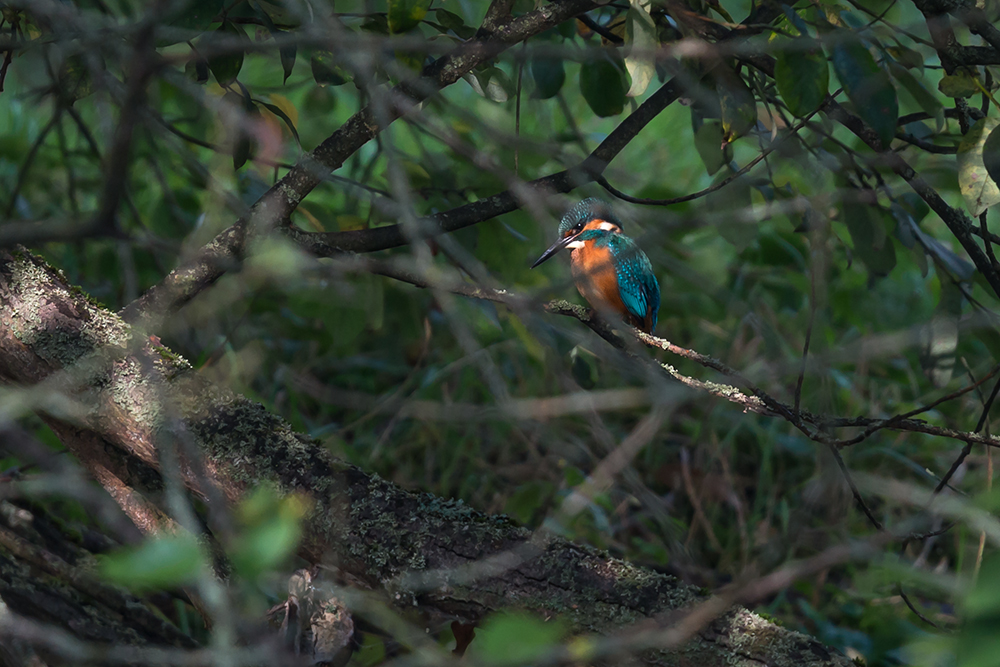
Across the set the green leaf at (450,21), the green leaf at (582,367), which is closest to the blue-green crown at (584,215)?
the green leaf at (582,367)

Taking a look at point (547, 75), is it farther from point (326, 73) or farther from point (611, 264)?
point (611, 264)

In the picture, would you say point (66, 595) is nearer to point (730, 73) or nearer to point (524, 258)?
point (524, 258)

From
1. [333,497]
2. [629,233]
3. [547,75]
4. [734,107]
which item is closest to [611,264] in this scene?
[629,233]

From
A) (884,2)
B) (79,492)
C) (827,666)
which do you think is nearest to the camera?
(79,492)

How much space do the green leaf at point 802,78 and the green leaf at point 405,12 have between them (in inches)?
26.5

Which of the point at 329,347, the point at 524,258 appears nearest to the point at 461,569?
the point at 524,258

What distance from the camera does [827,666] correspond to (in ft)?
4.63

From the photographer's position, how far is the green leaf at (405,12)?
1.56 metres

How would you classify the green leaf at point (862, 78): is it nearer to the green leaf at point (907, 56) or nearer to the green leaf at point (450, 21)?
the green leaf at point (907, 56)

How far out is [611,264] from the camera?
9.53ft

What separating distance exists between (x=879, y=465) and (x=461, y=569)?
2641 millimetres

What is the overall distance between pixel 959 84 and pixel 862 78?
316 millimetres

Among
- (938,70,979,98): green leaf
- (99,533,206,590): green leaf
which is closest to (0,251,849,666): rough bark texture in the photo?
(99,533,206,590): green leaf

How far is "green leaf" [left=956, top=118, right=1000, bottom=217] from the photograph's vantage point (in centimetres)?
162
